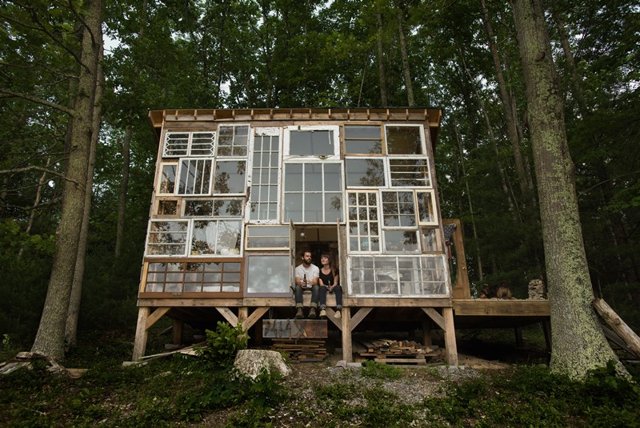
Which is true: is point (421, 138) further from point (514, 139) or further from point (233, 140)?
point (514, 139)

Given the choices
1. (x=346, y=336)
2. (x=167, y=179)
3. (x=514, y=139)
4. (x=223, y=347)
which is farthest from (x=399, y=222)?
(x=514, y=139)

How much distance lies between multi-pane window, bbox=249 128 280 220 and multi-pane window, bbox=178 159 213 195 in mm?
1130

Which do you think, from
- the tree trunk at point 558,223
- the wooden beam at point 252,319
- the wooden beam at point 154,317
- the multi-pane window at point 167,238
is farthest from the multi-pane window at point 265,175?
the tree trunk at point 558,223

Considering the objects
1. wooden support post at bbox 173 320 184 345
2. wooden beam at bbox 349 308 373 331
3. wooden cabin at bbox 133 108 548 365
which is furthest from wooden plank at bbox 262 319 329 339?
wooden support post at bbox 173 320 184 345

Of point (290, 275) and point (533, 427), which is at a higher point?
point (290, 275)

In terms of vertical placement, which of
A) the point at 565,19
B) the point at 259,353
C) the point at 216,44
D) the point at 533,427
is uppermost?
the point at 216,44

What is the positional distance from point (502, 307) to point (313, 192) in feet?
16.9

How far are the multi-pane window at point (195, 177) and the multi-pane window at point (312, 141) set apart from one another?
209 cm

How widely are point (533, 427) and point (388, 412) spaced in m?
1.88

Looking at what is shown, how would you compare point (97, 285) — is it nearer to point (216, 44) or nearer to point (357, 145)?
point (357, 145)

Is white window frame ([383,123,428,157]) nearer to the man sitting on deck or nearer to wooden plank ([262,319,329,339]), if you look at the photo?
the man sitting on deck

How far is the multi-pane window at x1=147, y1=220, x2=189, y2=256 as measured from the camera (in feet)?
31.9

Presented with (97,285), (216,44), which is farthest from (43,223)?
(216,44)

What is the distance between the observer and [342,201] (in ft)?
33.7
